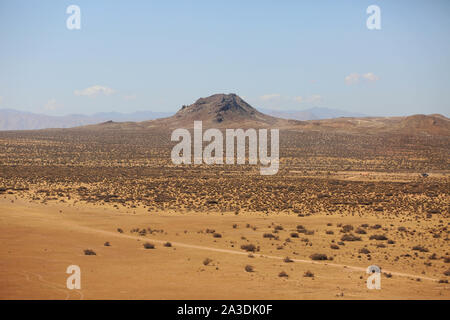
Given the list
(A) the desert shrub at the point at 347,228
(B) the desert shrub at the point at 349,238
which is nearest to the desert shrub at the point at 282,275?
(B) the desert shrub at the point at 349,238

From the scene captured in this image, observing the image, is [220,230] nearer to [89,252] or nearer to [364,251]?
[364,251]

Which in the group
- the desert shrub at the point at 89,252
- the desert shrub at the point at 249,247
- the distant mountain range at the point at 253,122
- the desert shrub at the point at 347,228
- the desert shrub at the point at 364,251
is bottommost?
the desert shrub at the point at 347,228

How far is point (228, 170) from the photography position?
62.3 meters

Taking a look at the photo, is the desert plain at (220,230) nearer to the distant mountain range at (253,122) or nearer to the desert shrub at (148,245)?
the desert shrub at (148,245)

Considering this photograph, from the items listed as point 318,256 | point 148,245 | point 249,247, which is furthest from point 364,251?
point 148,245

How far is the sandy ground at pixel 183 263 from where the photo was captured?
15.7m

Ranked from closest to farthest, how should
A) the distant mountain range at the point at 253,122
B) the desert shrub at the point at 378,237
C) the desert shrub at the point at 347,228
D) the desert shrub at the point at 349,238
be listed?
1. the desert shrub at the point at 349,238
2. the desert shrub at the point at 378,237
3. the desert shrub at the point at 347,228
4. the distant mountain range at the point at 253,122

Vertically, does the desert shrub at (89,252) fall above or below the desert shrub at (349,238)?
above

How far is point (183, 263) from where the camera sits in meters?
20.1

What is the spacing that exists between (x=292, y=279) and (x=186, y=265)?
435 cm

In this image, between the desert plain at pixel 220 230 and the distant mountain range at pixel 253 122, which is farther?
the distant mountain range at pixel 253 122

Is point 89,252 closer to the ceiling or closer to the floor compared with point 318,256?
closer to the ceiling

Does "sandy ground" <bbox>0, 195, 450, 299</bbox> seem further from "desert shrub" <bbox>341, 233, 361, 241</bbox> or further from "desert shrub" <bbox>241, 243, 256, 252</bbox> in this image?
"desert shrub" <bbox>341, 233, 361, 241</bbox>

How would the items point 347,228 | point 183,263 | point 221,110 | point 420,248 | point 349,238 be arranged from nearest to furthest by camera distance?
point 183,263 → point 420,248 → point 349,238 → point 347,228 → point 221,110
